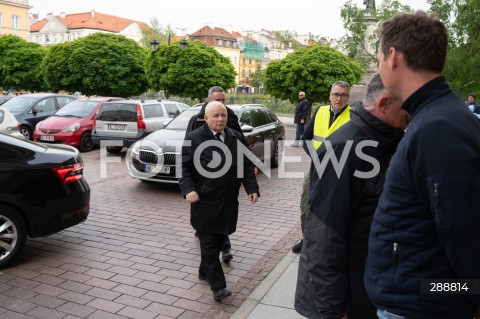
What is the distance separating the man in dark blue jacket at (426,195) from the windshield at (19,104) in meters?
17.0

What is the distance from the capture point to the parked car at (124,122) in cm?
1358

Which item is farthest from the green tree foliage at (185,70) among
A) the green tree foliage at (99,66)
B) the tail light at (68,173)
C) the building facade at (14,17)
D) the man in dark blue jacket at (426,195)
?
the building facade at (14,17)

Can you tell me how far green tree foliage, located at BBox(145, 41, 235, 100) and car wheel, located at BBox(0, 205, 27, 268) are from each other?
22.4 metres

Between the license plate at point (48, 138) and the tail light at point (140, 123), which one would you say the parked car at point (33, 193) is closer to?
the tail light at point (140, 123)

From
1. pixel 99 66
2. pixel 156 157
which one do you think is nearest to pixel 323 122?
pixel 156 157

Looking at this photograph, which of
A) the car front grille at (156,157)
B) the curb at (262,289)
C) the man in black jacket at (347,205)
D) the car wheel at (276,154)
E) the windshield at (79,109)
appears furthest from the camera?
the windshield at (79,109)

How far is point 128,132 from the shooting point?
13594 mm

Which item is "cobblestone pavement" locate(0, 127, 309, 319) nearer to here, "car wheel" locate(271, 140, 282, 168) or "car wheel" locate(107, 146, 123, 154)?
"car wheel" locate(271, 140, 282, 168)

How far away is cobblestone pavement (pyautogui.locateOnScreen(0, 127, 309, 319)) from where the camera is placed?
4293mm

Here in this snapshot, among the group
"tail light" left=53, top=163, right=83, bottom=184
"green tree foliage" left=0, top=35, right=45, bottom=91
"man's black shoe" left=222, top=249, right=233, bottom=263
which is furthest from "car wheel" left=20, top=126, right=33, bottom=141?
"green tree foliage" left=0, top=35, right=45, bottom=91

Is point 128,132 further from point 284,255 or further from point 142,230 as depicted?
point 284,255

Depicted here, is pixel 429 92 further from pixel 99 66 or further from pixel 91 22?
pixel 91 22

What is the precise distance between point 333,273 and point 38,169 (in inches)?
163

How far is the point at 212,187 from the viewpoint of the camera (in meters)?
4.43
